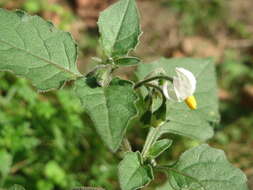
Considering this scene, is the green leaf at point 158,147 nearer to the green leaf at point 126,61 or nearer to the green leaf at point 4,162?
the green leaf at point 126,61

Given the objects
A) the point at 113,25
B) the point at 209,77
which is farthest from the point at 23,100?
the point at 113,25

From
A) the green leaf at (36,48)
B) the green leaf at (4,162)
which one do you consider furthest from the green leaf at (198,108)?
the green leaf at (4,162)

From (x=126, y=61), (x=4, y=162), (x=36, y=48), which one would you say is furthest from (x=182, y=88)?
(x=4, y=162)

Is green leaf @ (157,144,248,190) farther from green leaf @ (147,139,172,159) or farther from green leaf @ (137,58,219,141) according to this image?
green leaf @ (137,58,219,141)

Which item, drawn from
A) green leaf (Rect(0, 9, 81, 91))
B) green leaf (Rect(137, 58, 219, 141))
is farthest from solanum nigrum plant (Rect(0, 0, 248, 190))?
green leaf (Rect(137, 58, 219, 141))

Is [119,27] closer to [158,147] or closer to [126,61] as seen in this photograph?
[126,61]
